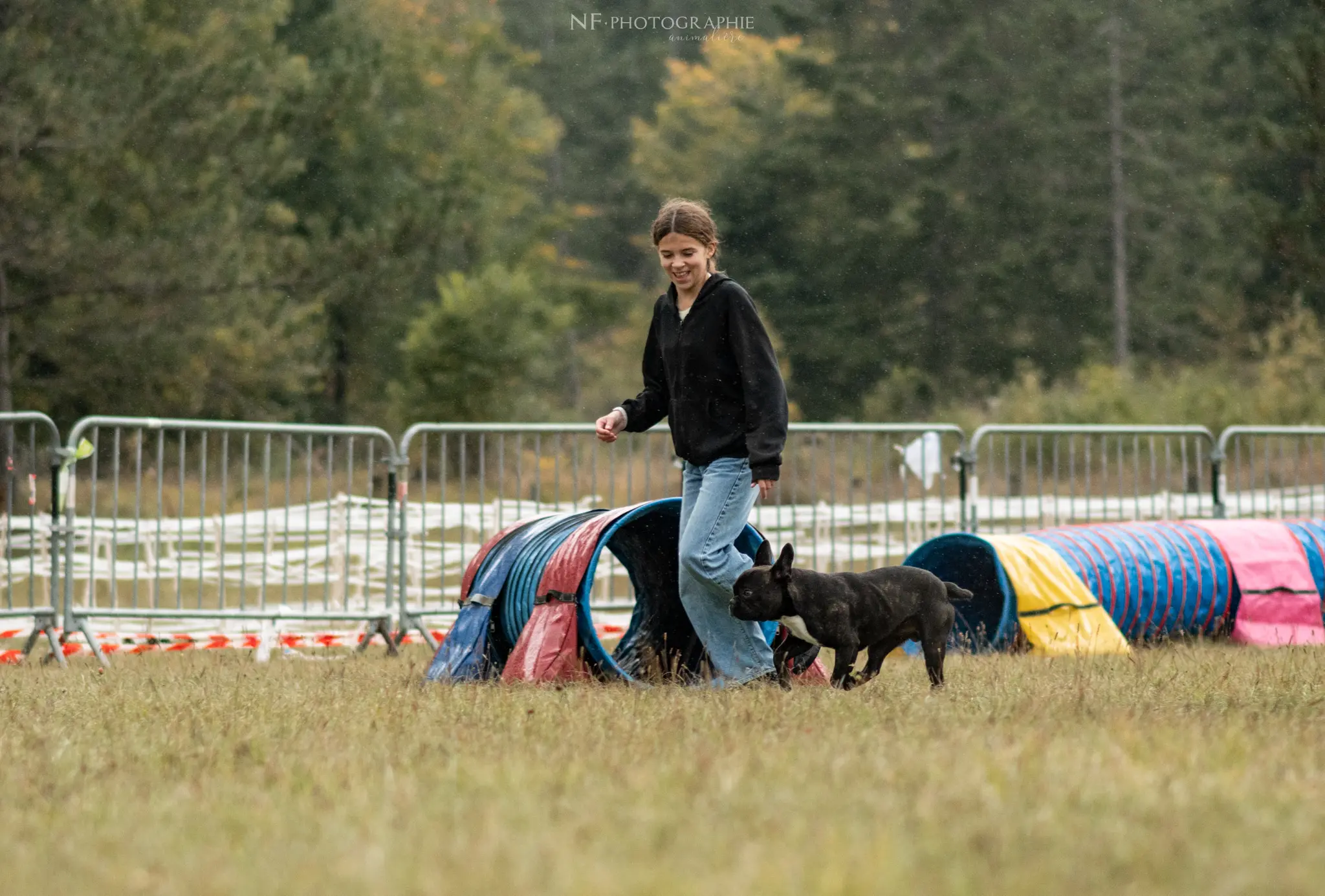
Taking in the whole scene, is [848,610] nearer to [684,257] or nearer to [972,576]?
[684,257]

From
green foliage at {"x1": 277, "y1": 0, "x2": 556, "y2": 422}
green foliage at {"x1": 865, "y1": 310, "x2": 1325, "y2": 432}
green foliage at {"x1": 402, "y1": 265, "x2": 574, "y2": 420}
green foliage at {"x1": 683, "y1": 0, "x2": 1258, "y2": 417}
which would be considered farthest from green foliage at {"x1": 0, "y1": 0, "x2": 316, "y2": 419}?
green foliage at {"x1": 683, "y1": 0, "x2": 1258, "y2": 417}

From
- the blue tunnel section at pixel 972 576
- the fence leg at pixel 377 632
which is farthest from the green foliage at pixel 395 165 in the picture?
the blue tunnel section at pixel 972 576

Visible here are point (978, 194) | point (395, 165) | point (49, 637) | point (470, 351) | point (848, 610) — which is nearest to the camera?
point (848, 610)

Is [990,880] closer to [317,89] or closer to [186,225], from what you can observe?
[186,225]

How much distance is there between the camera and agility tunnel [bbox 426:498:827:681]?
25.0 ft

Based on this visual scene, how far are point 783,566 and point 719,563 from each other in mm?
369

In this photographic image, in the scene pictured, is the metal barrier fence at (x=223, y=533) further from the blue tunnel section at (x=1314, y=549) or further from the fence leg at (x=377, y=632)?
the blue tunnel section at (x=1314, y=549)

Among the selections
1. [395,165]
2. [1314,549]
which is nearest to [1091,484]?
[1314,549]

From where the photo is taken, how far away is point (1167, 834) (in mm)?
3521

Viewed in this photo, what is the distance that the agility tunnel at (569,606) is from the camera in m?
7.63

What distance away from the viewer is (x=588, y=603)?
304 inches

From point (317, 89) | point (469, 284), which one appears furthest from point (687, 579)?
point (469, 284)

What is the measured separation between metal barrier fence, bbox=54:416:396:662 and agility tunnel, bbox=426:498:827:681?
2753 millimetres

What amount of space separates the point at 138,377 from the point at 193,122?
13.5ft
